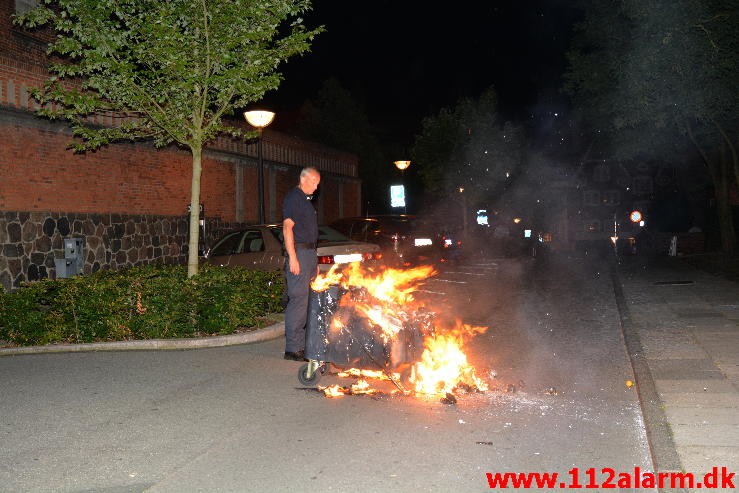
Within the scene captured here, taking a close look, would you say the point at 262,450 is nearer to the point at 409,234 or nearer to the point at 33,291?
the point at 33,291

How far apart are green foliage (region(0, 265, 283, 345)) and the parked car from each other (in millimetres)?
2488

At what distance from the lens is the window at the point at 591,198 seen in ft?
230

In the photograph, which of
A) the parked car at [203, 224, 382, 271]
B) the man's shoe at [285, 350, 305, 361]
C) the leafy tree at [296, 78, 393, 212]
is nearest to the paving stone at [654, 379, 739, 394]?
the man's shoe at [285, 350, 305, 361]

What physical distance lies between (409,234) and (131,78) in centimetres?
812

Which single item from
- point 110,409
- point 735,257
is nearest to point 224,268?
point 110,409

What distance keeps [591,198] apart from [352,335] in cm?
6800

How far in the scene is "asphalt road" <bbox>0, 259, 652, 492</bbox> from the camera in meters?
4.62

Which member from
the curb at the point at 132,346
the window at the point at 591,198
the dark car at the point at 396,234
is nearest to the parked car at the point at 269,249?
the dark car at the point at 396,234

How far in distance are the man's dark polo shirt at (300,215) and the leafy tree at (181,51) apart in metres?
3.54

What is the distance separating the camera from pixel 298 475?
4.60 metres

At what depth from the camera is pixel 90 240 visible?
15898mm

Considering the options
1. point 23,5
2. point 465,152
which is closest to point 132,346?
point 23,5

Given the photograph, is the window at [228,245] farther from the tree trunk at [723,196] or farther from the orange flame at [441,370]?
the tree trunk at [723,196]

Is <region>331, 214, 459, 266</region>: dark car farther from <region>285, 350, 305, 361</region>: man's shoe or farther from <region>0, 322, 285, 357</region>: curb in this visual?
<region>285, 350, 305, 361</region>: man's shoe
